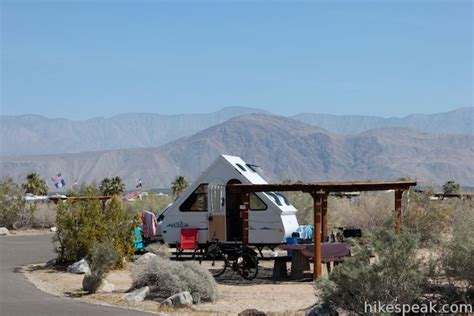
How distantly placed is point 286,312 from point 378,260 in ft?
7.47

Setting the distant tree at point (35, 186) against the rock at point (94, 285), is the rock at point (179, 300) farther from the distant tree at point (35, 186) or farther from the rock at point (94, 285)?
the distant tree at point (35, 186)

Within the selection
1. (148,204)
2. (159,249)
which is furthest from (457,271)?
(148,204)

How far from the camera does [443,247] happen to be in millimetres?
12805

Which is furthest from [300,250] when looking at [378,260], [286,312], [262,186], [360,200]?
[360,200]

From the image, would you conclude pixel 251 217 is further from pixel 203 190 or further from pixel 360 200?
pixel 360 200

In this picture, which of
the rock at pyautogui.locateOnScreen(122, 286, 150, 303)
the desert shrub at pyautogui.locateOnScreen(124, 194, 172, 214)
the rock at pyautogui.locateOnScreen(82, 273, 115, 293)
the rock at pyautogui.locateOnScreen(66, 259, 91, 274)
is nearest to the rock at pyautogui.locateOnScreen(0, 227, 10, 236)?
the desert shrub at pyautogui.locateOnScreen(124, 194, 172, 214)

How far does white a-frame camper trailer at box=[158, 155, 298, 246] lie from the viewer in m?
21.2

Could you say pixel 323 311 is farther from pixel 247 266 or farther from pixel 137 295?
pixel 247 266

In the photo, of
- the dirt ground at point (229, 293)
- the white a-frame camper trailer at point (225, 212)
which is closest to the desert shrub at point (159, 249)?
the white a-frame camper trailer at point (225, 212)

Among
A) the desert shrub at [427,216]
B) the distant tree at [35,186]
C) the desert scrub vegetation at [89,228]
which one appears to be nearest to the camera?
the desert scrub vegetation at [89,228]

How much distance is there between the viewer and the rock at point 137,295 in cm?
1492

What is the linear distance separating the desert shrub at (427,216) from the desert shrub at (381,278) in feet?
41.0

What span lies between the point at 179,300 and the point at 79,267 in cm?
647

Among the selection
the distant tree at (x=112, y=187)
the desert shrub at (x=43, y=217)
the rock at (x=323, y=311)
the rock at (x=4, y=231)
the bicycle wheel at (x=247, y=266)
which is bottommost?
the rock at (x=323, y=311)
